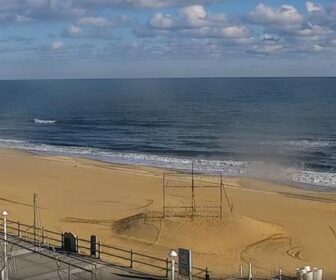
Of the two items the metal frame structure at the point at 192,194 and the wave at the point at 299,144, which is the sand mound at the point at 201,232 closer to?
the metal frame structure at the point at 192,194

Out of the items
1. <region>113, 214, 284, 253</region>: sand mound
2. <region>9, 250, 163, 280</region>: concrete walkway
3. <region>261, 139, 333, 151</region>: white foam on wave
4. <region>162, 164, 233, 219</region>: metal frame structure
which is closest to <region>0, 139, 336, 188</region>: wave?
<region>162, 164, 233, 219</region>: metal frame structure

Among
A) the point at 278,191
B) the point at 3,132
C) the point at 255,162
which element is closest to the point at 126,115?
the point at 3,132

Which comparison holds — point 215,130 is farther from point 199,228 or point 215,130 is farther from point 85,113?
point 199,228

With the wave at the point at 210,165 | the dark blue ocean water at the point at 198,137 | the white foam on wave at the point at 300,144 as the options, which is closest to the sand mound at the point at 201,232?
the wave at the point at 210,165

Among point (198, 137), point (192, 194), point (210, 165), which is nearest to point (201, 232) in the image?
point (192, 194)

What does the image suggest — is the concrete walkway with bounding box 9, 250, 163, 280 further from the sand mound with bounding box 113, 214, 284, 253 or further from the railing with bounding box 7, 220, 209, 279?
the sand mound with bounding box 113, 214, 284, 253

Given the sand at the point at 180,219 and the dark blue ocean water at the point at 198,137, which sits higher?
the dark blue ocean water at the point at 198,137
